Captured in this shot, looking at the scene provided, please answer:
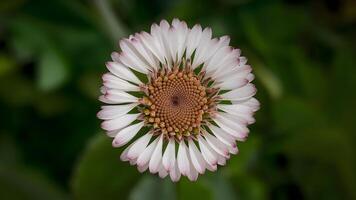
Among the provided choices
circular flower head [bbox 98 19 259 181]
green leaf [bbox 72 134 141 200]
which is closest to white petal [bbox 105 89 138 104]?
circular flower head [bbox 98 19 259 181]

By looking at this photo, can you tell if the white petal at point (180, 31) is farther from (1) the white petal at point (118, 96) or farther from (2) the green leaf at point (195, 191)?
(2) the green leaf at point (195, 191)

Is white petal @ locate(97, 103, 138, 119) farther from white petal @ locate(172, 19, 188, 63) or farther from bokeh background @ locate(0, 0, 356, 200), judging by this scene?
bokeh background @ locate(0, 0, 356, 200)

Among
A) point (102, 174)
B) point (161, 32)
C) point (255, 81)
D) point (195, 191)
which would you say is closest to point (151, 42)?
point (161, 32)

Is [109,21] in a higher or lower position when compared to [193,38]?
higher

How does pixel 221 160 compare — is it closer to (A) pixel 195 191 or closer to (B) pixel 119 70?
(B) pixel 119 70

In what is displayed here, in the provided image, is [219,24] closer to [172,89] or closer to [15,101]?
[15,101]

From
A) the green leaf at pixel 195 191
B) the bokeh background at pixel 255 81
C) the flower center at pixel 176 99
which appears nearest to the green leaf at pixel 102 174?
the bokeh background at pixel 255 81

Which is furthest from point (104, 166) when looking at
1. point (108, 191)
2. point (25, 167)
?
point (25, 167)
